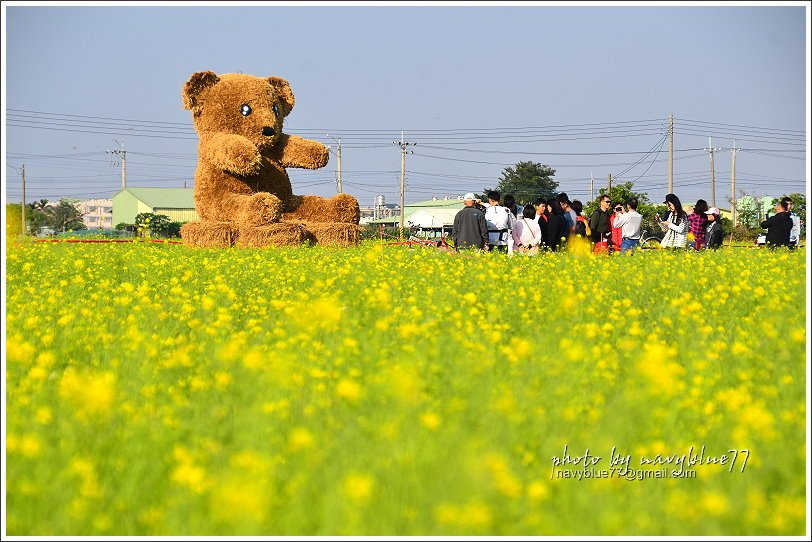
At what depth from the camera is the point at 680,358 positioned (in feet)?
17.6

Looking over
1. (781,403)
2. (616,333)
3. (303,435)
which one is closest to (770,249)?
(616,333)

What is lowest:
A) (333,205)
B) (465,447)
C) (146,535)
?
(146,535)

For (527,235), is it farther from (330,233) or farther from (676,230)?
(330,233)

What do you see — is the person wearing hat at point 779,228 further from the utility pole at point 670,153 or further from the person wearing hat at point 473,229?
the utility pole at point 670,153

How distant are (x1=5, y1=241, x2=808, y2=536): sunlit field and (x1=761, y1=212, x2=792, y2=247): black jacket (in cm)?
954

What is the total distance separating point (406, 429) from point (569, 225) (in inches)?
462

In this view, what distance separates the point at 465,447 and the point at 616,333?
3238 millimetres

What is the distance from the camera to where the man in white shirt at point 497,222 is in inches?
547

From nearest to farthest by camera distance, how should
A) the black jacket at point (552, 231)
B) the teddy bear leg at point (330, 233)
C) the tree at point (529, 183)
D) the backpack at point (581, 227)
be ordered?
the black jacket at point (552, 231) < the backpack at point (581, 227) < the teddy bear leg at point (330, 233) < the tree at point (529, 183)

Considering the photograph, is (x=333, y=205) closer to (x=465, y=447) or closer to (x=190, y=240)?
(x=190, y=240)

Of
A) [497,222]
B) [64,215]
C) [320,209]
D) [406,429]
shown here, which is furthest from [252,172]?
[64,215]

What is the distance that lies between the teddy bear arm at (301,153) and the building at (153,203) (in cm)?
7346

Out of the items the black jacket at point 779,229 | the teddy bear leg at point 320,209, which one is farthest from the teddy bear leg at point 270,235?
the black jacket at point 779,229

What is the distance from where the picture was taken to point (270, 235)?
16.9m
